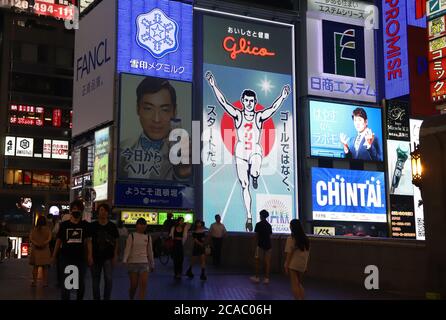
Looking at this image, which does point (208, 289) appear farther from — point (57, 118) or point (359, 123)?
point (57, 118)

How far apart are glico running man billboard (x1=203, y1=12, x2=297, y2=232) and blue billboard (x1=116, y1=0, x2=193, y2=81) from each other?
154 centimetres

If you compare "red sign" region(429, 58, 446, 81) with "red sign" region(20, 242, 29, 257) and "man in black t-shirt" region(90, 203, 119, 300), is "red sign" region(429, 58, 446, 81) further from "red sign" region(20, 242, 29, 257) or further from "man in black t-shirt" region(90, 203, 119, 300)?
"red sign" region(20, 242, 29, 257)

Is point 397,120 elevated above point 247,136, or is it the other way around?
point 397,120

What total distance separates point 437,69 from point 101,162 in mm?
17337

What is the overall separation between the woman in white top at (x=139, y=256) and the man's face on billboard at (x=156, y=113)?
20.3 meters

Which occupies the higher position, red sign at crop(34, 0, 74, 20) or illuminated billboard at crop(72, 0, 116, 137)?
red sign at crop(34, 0, 74, 20)

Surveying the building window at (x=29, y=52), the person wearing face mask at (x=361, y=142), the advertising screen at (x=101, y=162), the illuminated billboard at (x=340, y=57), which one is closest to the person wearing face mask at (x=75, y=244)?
the advertising screen at (x=101, y=162)

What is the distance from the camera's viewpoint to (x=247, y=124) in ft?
110

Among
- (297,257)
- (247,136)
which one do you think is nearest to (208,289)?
(297,257)

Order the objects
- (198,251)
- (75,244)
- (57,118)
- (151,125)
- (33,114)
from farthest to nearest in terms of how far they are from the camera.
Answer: (57,118) → (33,114) → (151,125) → (198,251) → (75,244)

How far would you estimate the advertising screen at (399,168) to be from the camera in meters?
36.7

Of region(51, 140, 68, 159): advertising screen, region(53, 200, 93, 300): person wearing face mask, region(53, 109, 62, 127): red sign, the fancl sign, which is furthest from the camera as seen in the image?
region(53, 109, 62, 127): red sign

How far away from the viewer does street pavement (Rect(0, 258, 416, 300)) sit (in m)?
12.4

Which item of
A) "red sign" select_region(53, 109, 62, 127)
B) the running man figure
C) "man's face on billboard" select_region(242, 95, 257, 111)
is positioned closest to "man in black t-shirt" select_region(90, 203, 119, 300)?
the running man figure
